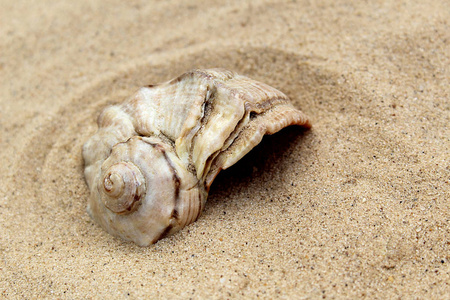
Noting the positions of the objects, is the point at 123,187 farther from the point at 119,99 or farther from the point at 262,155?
the point at 119,99

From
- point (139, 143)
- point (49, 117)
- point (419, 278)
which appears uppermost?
point (139, 143)

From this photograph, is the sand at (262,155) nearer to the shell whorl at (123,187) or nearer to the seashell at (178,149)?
the seashell at (178,149)

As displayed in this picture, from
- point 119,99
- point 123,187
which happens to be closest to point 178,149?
point 123,187

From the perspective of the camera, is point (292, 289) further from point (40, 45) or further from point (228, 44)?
point (40, 45)

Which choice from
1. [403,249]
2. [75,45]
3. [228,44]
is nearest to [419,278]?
[403,249]

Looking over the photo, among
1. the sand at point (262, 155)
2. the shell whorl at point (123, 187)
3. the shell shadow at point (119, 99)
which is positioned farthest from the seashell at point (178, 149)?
the shell shadow at point (119, 99)
